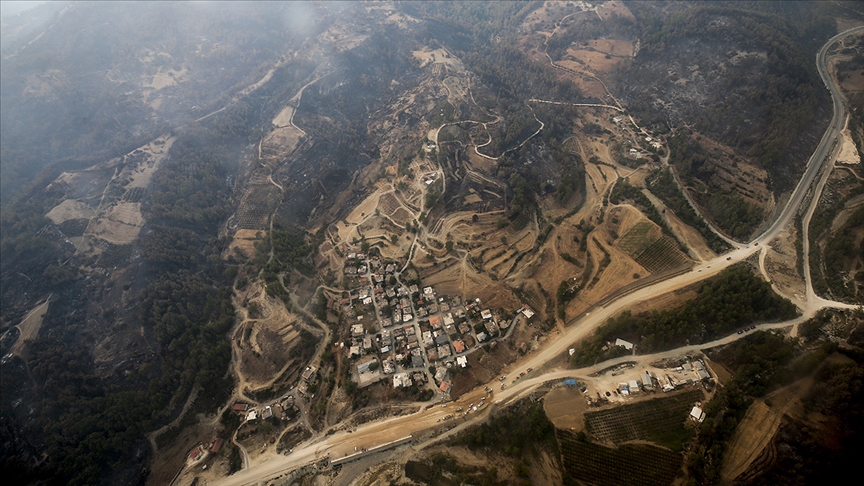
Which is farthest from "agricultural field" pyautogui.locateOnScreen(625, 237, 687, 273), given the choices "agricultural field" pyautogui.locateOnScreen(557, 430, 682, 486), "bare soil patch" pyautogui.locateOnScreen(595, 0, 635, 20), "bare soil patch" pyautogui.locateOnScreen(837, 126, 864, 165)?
"bare soil patch" pyautogui.locateOnScreen(595, 0, 635, 20)

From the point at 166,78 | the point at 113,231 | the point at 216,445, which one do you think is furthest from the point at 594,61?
the point at 166,78

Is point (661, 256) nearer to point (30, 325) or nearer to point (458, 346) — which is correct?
point (458, 346)

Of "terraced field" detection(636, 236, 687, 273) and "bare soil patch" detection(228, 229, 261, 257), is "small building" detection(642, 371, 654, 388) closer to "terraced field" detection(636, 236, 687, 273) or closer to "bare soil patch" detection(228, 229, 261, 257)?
"terraced field" detection(636, 236, 687, 273)

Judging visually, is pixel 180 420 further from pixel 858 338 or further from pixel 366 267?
pixel 858 338

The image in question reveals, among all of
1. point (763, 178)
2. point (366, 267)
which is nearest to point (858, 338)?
point (763, 178)

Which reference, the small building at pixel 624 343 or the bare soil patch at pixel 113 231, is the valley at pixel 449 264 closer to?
the bare soil patch at pixel 113 231

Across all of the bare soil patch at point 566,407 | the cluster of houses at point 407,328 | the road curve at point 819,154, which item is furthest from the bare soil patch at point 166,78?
the road curve at point 819,154

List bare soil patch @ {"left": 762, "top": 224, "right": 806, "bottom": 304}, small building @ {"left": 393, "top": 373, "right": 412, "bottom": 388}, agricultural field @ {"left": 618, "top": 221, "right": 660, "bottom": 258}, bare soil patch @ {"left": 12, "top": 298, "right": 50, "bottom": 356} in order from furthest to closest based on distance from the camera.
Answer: agricultural field @ {"left": 618, "top": 221, "right": 660, "bottom": 258}, bare soil patch @ {"left": 12, "top": 298, "right": 50, "bottom": 356}, bare soil patch @ {"left": 762, "top": 224, "right": 806, "bottom": 304}, small building @ {"left": 393, "top": 373, "right": 412, "bottom": 388}
